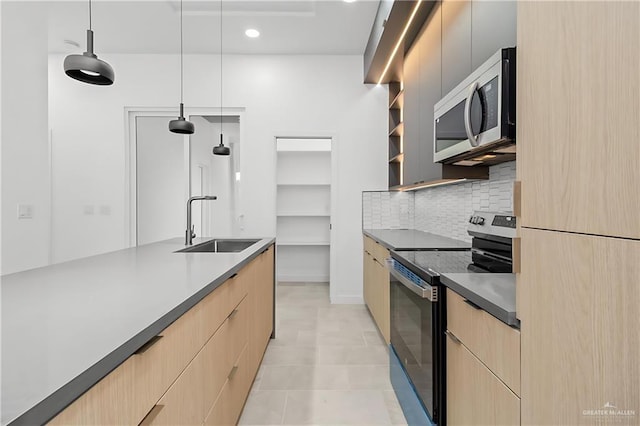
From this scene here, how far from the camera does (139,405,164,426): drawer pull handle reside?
32.8 inches

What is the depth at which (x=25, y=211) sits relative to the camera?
9.21ft

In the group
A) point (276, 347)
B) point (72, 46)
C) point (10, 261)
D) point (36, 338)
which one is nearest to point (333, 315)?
point (276, 347)

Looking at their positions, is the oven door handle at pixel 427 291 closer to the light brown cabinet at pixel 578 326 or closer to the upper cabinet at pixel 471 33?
the light brown cabinet at pixel 578 326

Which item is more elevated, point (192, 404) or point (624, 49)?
point (624, 49)

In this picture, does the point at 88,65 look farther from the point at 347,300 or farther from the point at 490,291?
the point at 347,300

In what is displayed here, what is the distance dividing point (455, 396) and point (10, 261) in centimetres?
316

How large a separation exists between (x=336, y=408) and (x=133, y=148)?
392cm

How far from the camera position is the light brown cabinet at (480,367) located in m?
0.99

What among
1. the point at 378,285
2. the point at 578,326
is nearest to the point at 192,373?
the point at 578,326

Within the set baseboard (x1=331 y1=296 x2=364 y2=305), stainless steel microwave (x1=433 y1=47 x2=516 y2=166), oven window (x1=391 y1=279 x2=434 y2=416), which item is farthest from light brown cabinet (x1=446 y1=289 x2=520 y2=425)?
baseboard (x1=331 y1=296 x2=364 y2=305)

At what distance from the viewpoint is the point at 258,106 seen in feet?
14.6

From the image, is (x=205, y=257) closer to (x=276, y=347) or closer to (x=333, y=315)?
(x=276, y=347)

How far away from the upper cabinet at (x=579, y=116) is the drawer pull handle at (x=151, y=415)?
3.35 feet

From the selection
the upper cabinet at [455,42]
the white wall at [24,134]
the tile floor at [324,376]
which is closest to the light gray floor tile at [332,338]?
the tile floor at [324,376]
